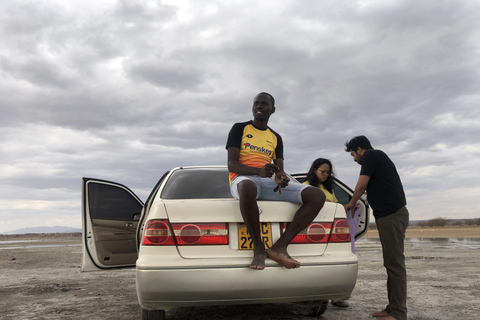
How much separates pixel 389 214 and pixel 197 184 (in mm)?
1997

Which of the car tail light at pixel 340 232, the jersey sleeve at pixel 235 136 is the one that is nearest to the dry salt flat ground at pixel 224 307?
the car tail light at pixel 340 232

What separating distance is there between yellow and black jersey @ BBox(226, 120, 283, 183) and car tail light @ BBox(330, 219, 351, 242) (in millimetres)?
862

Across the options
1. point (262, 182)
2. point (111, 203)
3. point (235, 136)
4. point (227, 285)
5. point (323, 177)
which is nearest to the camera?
point (227, 285)

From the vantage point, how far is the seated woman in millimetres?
4535

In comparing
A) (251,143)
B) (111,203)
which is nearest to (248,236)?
(251,143)

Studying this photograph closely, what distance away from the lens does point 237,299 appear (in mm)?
2773

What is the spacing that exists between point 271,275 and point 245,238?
343mm

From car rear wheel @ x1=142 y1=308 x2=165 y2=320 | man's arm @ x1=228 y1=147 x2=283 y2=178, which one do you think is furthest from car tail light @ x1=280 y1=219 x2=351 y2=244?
car rear wheel @ x1=142 y1=308 x2=165 y2=320

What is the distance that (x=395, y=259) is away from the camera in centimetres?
376

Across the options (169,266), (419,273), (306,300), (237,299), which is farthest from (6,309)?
(419,273)

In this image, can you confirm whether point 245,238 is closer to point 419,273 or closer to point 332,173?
point 332,173

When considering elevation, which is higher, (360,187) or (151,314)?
(360,187)

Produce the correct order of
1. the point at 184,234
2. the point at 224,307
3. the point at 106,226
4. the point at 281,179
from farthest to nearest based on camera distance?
the point at 106,226
the point at 224,307
the point at 281,179
the point at 184,234

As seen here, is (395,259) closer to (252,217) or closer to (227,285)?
(252,217)
